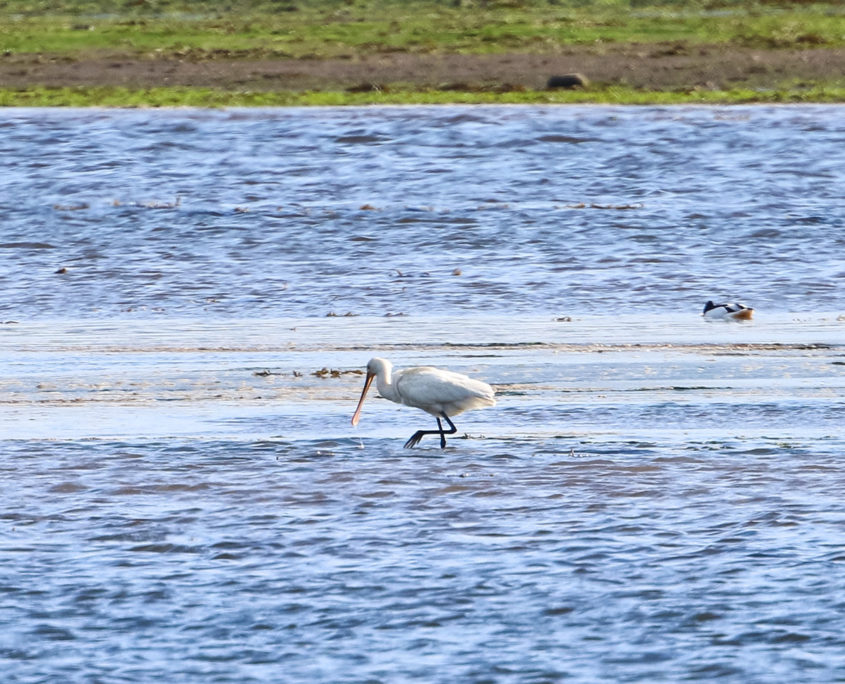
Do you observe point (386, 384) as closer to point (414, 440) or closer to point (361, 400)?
point (361, 400)

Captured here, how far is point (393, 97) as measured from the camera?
105 ft

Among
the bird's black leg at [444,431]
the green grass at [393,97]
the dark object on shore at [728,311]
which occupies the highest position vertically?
the bird's black leg at [444,431]

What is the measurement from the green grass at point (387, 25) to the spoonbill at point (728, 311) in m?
22.8

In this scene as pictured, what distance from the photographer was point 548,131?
89.8 feet

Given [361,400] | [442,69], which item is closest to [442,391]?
[361,400]

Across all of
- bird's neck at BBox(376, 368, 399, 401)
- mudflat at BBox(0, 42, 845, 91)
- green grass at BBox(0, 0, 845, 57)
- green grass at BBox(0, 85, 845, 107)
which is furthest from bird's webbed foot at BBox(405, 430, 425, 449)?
green grass at BBox(0, 0, 845, 57)

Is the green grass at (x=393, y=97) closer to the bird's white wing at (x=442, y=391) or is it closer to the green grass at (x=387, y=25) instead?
the green grass at (x=387, y=25)

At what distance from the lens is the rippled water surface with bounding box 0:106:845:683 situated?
7.40 m

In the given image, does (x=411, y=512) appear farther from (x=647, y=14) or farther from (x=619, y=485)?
(x=647, y=14)

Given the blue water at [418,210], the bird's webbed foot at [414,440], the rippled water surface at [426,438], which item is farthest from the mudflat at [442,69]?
the bird's webbed foot at [414,440]

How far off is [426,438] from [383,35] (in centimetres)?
2965

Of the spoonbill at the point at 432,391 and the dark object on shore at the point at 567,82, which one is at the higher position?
the spoonbill at the point at 432,391

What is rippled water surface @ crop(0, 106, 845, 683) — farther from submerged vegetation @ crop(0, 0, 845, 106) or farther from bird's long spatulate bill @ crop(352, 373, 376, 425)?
submerged vegetation @ crop(0, 0, 845, 106)

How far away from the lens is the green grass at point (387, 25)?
3841cm
